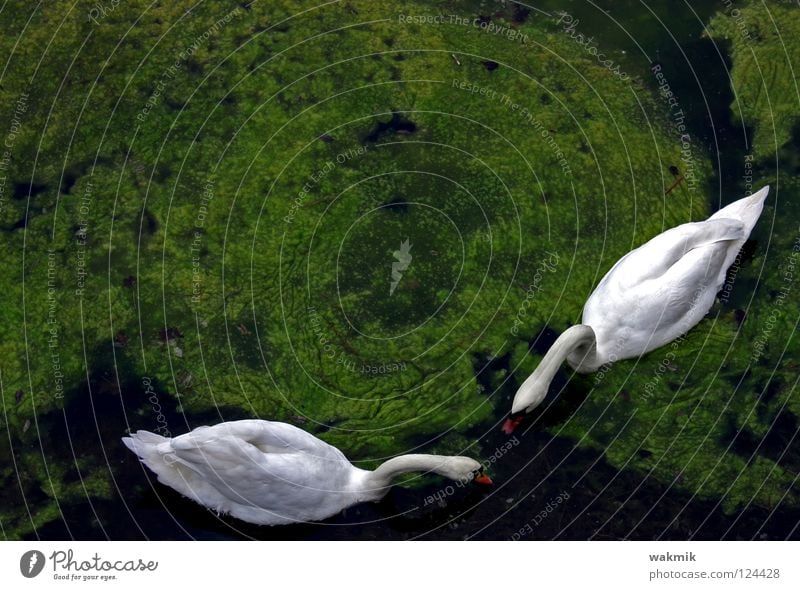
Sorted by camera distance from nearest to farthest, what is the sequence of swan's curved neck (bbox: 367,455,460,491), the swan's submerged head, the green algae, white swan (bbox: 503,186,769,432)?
1. swan's curved neck (bbox: 367,455,460,491)
2. the swan's submerged head
3. white swan (bbox: 503,186,769,432)
4. the green algae

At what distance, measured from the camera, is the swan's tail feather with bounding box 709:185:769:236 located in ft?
49.3

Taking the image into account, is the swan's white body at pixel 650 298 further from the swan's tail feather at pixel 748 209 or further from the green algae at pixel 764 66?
the green algae at pixel 764 66

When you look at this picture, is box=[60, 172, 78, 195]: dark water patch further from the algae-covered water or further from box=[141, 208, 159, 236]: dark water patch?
box=[141, 208, 159, 236]: dark water patch

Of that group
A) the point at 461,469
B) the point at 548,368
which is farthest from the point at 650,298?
the point at 461,469

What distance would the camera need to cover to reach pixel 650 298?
14141 mm

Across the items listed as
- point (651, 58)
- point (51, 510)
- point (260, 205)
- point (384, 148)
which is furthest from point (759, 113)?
point (51, 510)

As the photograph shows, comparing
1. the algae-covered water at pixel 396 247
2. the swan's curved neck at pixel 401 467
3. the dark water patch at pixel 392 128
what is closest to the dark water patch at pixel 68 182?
the algae-covered water at pixel 396 247

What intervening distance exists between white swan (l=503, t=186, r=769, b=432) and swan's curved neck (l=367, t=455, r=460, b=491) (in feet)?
2.85

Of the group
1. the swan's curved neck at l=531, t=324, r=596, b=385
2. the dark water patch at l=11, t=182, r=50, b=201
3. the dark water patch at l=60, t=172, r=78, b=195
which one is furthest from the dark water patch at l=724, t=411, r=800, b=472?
the dark water patch at l=11, t=182, r=50, b=201

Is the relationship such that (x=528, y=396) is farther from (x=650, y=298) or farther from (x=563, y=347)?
(x=650, y=298)

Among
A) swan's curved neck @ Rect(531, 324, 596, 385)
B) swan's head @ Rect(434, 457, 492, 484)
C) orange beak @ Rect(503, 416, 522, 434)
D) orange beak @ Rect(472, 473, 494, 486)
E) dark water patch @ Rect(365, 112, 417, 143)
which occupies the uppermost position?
dark water patch @ Rect(365, 112, 417, 143)

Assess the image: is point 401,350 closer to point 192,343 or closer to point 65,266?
point 192,343

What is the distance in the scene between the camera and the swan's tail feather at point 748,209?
1502cm

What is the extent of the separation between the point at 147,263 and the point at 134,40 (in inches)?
133
